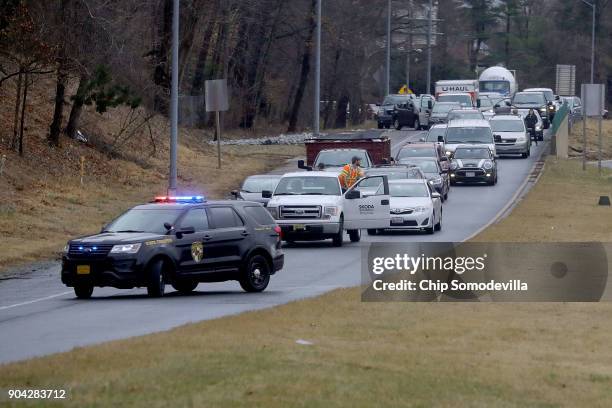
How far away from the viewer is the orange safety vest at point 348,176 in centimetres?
3446

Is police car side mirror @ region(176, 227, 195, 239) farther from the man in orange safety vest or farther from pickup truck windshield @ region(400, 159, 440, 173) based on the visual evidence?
pickup truck windshield @ region(400, 159, 440, 173)

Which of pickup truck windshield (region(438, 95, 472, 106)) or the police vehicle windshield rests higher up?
pickup truck windshield (region(438, 95, 472, 106))

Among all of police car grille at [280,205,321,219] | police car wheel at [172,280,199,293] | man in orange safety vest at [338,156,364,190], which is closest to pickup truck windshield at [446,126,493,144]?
man in orange safety vest at [338,156,364,190]

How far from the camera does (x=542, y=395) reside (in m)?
10.7

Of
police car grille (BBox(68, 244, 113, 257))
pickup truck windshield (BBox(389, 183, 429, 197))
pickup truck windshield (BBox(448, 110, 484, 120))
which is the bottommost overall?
police car grille (BBox(68, 244, 113, 257))

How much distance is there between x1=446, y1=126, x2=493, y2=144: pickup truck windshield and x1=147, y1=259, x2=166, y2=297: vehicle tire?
3218 centimetres

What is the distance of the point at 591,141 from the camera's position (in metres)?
70.6

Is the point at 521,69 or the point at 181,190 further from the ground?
the point at 521,69

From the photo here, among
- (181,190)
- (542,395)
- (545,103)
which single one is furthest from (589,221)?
(545,103)

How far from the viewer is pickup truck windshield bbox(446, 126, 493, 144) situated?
5131 centimetres

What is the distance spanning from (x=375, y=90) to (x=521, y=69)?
21497 millimetres

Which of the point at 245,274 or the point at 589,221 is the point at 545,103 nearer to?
the point at 589,221

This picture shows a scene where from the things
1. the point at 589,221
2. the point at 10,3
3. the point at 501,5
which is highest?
the point at 501,5

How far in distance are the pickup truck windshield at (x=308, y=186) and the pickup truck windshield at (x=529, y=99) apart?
142 ft
